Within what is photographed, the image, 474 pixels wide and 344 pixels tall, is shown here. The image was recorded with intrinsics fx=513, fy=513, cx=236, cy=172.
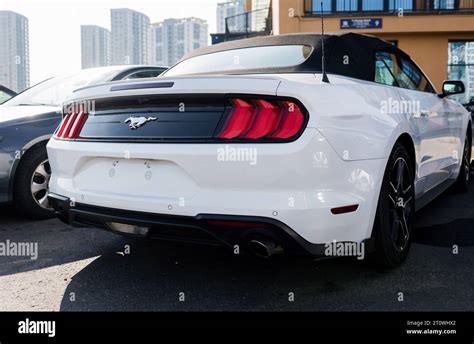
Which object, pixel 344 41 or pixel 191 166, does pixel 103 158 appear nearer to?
pixel 191 166

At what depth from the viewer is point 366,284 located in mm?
3014

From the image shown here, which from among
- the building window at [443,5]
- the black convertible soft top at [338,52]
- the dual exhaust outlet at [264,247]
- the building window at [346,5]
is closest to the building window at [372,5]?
the building window at [346,5]

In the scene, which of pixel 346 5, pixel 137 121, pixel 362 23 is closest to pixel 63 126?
pixel 137 121

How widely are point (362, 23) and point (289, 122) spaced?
1550 centimetres

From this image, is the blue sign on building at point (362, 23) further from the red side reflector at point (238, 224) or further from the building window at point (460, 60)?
the red side reflector at point (238, 224)

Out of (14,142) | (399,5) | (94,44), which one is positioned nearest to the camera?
(14,142)

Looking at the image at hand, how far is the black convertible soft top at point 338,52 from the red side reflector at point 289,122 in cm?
72

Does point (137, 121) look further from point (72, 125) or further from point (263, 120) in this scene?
point (263, 120)

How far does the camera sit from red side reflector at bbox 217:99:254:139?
254 centimetres

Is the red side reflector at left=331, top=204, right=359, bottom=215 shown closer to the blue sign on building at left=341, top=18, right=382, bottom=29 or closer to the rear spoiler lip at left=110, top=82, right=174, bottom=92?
the rear spoiler lip at left=110, top=82, right=174, bottom=92

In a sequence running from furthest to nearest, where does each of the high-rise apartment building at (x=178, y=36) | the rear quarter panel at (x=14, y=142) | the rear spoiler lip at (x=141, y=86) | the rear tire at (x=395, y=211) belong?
the high-rise apartment building at (x=178, y=36) → the rear quarter panel at (x=14, y=142) → the rear tire at (x=395, y=211) → the rear spoiler lip at (x=141, y=86)

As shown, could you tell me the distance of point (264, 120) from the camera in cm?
254

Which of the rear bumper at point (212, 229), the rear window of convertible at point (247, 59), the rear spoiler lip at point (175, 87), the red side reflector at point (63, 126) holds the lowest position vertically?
the rear bumper at point (212, 229)

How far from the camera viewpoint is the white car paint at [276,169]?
247 centimetres
